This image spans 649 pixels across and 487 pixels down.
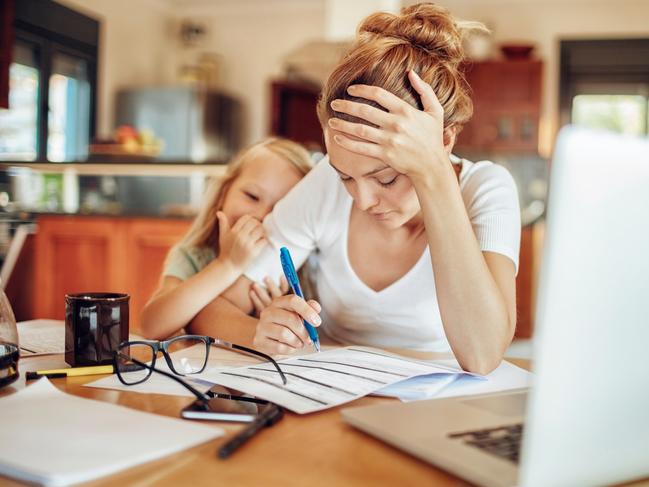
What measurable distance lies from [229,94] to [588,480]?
6.17m

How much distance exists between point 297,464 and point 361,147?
0.50 meters

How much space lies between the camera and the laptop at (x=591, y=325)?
452mm

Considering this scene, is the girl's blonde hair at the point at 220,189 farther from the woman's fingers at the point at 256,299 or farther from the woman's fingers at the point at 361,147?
the woman's fingers at the point at 361,147

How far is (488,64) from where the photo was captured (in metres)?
5.56

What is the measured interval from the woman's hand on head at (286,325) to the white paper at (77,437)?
32cm

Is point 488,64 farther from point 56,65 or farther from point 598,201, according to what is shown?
point 598,201

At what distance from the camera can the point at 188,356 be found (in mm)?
1010

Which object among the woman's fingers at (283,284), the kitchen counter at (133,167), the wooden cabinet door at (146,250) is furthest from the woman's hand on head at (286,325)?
the wooden cabinet door at (146,250)

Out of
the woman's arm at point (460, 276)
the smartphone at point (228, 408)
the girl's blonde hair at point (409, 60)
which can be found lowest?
the smartphone at point (228, 408)

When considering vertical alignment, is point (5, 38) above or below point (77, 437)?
above

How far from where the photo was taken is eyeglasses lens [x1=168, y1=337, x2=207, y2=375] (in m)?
0.92

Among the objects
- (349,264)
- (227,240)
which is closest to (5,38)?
(227,240)

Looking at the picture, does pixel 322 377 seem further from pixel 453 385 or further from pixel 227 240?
pixel 227 240

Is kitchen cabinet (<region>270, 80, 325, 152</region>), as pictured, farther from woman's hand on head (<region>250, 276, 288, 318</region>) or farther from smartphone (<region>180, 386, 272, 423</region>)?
smartphone (<region>180, 386, 272, 423</region>)
